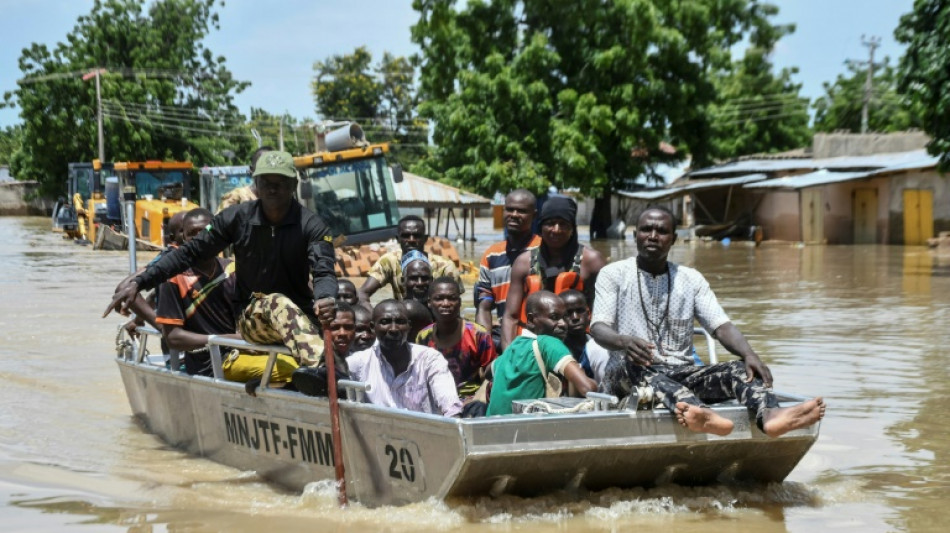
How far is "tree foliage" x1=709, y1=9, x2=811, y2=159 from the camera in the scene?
5103 cm

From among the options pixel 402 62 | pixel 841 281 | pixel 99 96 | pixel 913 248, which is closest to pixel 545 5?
pixel 913 248

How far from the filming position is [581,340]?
6.65m

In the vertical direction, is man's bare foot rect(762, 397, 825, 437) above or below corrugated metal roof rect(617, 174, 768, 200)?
below

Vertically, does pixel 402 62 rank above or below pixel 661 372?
above

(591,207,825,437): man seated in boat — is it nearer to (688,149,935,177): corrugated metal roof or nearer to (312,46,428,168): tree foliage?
(688,149,935,177): corrugated metal roof

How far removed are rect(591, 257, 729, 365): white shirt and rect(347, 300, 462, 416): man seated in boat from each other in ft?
3.12

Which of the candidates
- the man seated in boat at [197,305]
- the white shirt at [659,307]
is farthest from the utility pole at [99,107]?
the white shirt at [659,307]

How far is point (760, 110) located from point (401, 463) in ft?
158

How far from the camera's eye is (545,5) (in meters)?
36.9

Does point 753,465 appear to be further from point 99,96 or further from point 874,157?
point 99,96

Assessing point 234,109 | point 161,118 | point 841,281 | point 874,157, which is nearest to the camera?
point 841,281

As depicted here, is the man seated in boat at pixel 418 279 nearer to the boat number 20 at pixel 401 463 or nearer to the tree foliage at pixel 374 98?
the boat number 20 at pixel 401 463

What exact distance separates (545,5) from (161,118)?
23.9m

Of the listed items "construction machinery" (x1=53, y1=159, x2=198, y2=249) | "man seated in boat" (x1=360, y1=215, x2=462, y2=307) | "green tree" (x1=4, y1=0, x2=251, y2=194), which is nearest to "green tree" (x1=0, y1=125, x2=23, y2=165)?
"green tree" (x1=4, y1=0, x2=251, y2=194)
